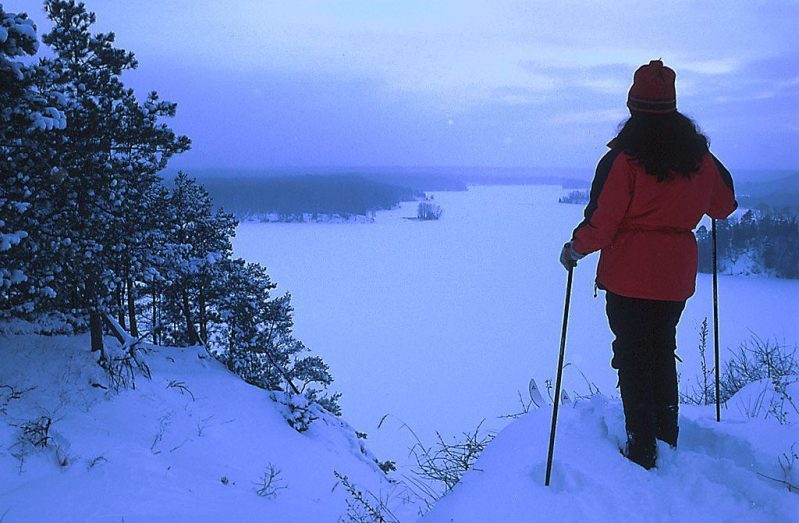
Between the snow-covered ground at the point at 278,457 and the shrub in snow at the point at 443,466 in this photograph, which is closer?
the snow-covered ground at the point at 278,457

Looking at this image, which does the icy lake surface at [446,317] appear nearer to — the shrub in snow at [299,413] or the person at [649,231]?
the person at [649,231]

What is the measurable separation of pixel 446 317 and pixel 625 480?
6192cm

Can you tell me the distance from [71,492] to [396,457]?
77.0ft

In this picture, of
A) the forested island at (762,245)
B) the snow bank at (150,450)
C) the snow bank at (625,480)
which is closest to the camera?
the snow bank at (625,480)

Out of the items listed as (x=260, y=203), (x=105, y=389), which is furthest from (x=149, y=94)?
(x=260, y=203)

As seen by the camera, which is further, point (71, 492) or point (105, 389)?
point (105, 389)

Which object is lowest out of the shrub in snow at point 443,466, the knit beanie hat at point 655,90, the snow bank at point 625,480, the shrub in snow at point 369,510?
the shrub in snow at point 369,510

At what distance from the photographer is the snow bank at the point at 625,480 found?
211cm

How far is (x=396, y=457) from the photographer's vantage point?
26141mm

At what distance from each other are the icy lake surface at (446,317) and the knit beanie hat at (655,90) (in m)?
2.01

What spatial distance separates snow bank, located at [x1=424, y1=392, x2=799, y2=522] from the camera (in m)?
2.11

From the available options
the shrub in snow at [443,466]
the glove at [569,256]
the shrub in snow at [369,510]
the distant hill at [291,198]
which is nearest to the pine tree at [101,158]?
the shrub in snow at [369,510]

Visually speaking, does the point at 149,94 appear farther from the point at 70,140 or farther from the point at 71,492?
the point at 71,492

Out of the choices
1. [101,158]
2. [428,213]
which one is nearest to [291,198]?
[428,213]
